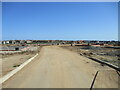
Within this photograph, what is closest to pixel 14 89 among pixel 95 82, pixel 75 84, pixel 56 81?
pixel 56 81

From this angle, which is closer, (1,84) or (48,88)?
(48,88)

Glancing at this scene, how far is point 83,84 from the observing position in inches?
329

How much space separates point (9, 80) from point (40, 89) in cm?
277

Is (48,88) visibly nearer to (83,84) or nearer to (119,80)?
(83,84)

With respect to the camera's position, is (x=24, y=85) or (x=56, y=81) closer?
(x=24, y=85)

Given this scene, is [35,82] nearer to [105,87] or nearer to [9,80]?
[9,80]

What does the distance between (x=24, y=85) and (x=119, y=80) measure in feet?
18.8

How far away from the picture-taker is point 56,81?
8.87 meters

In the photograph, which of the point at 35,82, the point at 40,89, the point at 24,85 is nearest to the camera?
the point at 40,89

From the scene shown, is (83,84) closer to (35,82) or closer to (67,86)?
(67,86)

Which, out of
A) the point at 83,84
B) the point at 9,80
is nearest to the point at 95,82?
the point at 83,84

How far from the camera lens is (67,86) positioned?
7.92 meters

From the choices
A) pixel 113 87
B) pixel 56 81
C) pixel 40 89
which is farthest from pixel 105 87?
pixel 40 89

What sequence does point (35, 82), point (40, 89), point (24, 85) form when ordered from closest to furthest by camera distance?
point (40, 89)
point (24, 85)
point (35, 82)
